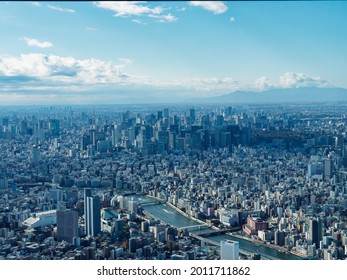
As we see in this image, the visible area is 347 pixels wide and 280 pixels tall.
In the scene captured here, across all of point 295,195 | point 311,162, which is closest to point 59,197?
point 295,195

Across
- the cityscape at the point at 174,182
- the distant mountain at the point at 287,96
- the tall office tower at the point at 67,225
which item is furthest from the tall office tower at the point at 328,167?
the tall office tower at the point at 67,225

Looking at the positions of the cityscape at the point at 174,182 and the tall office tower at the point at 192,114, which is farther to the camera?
the tall office tower at the point at 192,114

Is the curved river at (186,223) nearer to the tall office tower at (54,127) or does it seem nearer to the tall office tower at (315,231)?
the tall office tower at (315,231)

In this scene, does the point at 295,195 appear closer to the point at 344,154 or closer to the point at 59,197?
the point at 344,154

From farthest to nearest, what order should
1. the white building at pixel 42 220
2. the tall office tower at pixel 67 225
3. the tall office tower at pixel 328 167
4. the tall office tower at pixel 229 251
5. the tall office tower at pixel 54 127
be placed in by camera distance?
the tall office tower at pixel 328 167
the tall office tower at pixel 54 127
the white building at pixel 42 220
the tall office tower at pixel 67 225
the tall office tower at pixel 229 251

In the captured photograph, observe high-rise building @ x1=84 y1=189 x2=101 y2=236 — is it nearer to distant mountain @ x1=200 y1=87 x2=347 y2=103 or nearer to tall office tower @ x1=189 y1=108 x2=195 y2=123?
tall office tower @ x1=189 y1=108 x2=195 y2=123

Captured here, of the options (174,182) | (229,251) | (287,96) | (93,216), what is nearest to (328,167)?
(174,182)
